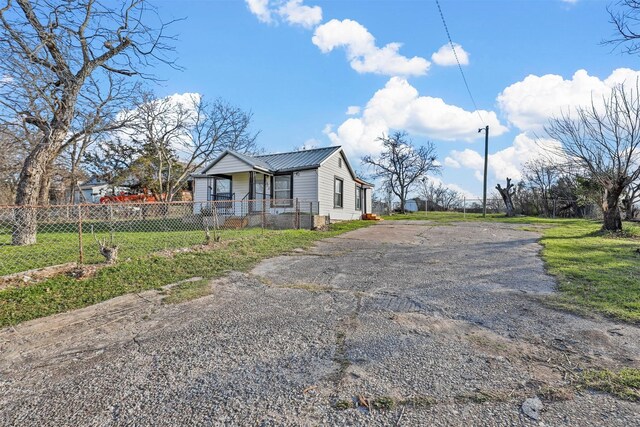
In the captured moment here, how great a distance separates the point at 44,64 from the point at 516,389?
33.7 feet

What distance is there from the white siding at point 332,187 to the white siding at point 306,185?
244mm

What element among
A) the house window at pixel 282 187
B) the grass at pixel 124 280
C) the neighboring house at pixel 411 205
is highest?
the house window at pixel 282 187

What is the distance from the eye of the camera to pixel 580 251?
7.20m

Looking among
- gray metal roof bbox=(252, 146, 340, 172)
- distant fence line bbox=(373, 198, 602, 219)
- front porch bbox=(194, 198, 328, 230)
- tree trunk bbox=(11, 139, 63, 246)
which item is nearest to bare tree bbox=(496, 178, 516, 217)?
distant fence line bbox=(373, 198, 602, 219)

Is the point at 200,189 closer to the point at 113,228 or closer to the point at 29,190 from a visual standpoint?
the point at 113,228

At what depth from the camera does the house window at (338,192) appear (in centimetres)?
1695

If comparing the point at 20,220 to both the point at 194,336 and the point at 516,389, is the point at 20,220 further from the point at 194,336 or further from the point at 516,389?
the point at 516,389

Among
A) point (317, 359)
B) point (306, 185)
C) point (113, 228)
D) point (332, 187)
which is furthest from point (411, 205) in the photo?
point (317, 359)

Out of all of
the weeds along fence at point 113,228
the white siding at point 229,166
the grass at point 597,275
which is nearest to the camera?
the grass at point 597,275

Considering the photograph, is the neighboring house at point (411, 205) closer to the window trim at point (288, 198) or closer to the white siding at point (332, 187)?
the white siding at point (332, 187)

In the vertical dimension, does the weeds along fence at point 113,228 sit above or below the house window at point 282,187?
below

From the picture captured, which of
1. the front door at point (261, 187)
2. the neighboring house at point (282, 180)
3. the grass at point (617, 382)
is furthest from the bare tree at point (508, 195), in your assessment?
the grass at point (617, 382)

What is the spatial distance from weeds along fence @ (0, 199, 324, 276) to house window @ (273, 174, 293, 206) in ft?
1.65

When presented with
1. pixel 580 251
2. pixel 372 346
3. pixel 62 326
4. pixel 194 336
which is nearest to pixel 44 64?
pixel 62 326
